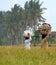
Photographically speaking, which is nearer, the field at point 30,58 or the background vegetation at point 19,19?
the field at point 30,58

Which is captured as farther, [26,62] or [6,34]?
[6,34]

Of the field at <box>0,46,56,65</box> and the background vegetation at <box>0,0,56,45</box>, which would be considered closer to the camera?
the field at <box>0,46,56,65</box>

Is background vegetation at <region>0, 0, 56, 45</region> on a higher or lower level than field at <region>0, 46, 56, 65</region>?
higher

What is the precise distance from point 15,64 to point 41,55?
36.6 inches

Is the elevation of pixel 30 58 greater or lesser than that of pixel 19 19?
lesser

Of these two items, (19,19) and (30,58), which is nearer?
(30,58)

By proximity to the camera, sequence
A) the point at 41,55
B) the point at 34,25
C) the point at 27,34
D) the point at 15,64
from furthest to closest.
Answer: the point at 34,25
the point at 27,34
the point at 41,55
the point at 15,64

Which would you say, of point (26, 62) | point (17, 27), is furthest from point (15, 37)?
point (26, 62)

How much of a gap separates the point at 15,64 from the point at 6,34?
49.1 m

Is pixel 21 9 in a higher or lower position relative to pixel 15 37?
higher

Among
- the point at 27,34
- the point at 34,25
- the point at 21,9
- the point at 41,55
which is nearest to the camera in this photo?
the point at 41,55

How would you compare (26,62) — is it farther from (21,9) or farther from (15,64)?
(21,9)

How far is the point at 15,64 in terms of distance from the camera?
3.89 m

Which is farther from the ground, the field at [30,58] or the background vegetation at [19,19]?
the background vegetation at [19,19]
